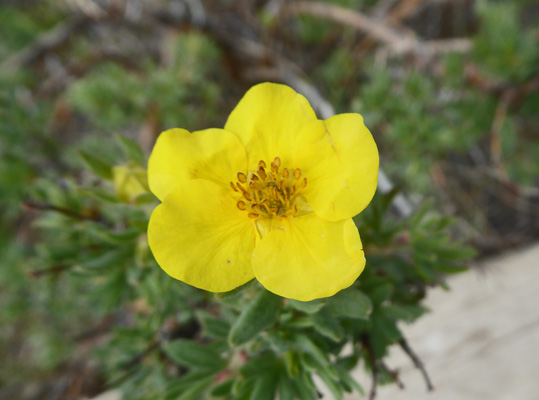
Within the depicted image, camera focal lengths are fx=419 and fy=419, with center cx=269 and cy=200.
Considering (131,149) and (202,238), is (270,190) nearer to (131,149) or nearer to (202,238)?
(202,238)

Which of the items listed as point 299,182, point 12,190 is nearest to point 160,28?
Result: point 12,190

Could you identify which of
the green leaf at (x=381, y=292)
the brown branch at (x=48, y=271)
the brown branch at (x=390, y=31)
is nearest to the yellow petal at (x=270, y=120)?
the green leaf at (x=381, y=292)

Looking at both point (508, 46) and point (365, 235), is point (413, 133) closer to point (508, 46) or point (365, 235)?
point (508, 46)

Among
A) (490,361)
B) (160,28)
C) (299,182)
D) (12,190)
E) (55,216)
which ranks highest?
(299,182)

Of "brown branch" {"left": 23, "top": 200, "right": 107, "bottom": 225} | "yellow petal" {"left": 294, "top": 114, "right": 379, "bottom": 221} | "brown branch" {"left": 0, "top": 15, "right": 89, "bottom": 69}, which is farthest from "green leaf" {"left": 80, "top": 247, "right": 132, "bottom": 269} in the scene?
"brown branch" {"left": 0, "top": 15, "right": 89, "bottom": 69}

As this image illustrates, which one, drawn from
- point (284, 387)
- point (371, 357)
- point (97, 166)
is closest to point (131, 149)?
point (97, 166)

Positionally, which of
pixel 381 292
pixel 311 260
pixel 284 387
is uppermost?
pixel 311 260

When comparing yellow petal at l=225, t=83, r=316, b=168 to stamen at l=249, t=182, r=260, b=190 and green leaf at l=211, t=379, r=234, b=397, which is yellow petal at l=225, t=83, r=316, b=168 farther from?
green leaf at l=211, t=379, r=234, b=397
